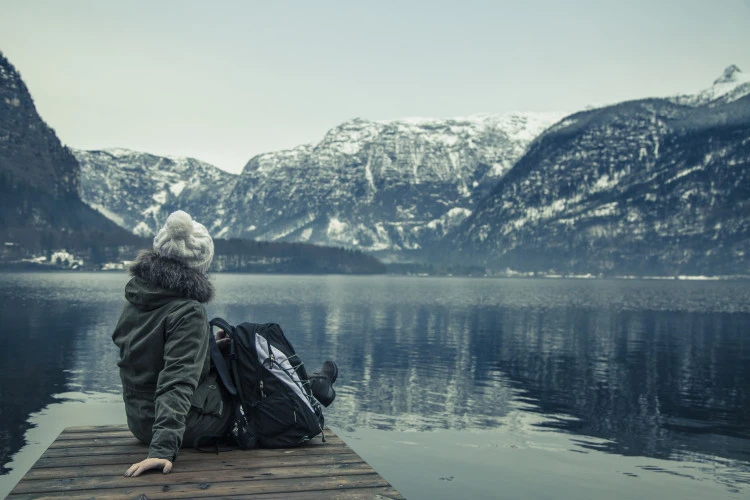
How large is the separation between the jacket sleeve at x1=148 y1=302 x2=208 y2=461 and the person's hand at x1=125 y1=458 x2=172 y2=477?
67 millimetres

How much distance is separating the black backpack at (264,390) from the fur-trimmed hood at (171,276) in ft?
3.03

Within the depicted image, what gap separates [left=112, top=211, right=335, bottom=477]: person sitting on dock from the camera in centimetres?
785

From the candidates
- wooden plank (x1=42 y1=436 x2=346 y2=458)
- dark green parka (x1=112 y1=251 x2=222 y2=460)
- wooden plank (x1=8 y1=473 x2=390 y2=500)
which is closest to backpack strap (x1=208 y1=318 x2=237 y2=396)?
dark green parka (x1=112 y1=251 x2=222 y2=460)

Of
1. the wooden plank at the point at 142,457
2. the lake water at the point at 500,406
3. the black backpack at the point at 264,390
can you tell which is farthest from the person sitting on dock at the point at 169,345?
the lake water at the point at 500,406

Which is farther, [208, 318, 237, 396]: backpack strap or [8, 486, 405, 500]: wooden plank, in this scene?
[208, 318, 237, 396]: backpack strap

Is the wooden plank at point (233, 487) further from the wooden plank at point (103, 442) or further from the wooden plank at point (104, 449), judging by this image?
the wooden plank at point (103, 442)

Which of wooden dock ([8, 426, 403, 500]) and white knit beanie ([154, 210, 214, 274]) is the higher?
white knit beanie ([154, 210, 214, 274])

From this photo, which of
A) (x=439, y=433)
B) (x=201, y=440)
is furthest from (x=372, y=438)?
(x=201, y=440)

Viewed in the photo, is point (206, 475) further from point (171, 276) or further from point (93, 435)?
point (93, 435)

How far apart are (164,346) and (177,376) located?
450 millimetres

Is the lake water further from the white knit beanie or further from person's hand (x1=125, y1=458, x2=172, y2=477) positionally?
the white knit beanie

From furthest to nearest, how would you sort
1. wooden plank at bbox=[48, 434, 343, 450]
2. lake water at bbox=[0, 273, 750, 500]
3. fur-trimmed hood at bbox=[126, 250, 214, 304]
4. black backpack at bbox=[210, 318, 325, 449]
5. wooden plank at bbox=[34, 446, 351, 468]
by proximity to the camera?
1. lake water at bbox=[0, 273, 750, 500]
2. wooden plank at bbox=[48, 434, 343, 450]
3. black backpack at bbox=[210, 318, 325, 449]
4. wooden plank at bbox=[34, 446, 351, 468]
5. fur-trimmed hood at bbox=[126, 250, 214, 304]

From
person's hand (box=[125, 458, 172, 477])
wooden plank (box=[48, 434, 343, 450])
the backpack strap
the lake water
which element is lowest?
the lake water

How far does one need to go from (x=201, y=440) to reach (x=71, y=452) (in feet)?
5.23
